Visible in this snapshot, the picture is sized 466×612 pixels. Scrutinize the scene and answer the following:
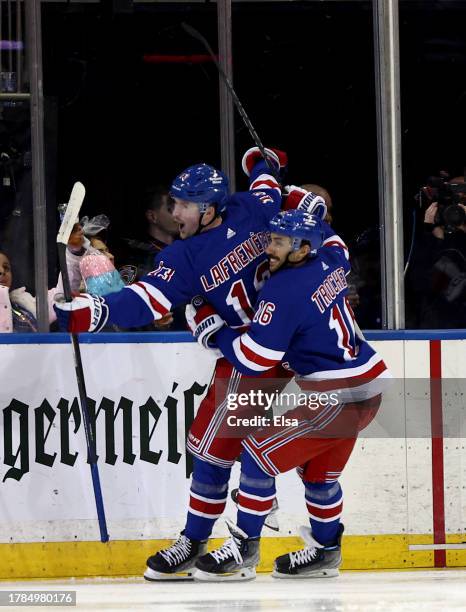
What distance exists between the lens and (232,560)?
4660 millimetres

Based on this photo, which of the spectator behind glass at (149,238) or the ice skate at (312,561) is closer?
the ice skate at (312,561)

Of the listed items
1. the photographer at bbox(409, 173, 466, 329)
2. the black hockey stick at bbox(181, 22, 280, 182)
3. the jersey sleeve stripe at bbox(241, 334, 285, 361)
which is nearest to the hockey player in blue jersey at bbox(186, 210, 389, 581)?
the jersey sleeve stripe at bbox(241, 334, 285, 361)

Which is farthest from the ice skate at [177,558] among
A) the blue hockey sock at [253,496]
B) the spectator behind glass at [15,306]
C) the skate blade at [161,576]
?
the spectator behind glass at [15,306]

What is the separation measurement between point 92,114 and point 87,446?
120 cm

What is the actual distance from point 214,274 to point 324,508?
2.79 ft

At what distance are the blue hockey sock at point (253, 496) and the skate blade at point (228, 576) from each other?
12 cm

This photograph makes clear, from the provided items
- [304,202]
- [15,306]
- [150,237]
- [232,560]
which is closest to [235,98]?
[304,202]

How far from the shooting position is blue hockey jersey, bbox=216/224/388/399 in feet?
14.5

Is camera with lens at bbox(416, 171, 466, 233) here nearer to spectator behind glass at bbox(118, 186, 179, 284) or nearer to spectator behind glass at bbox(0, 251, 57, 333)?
spectator behind glass at bbox(118, 186, 179, 284)

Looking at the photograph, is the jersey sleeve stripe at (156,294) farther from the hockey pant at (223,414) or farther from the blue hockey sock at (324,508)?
the blue hockey sock at (324,508)

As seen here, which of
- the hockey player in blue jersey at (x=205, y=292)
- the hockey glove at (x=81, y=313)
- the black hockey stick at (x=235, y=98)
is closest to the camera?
the hockey glove at (x=81, y=313)

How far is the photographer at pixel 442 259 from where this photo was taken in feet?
17.5

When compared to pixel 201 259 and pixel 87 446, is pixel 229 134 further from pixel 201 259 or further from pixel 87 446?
pixel 87 446

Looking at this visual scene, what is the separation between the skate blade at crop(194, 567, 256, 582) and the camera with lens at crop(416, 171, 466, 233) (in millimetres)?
1531
